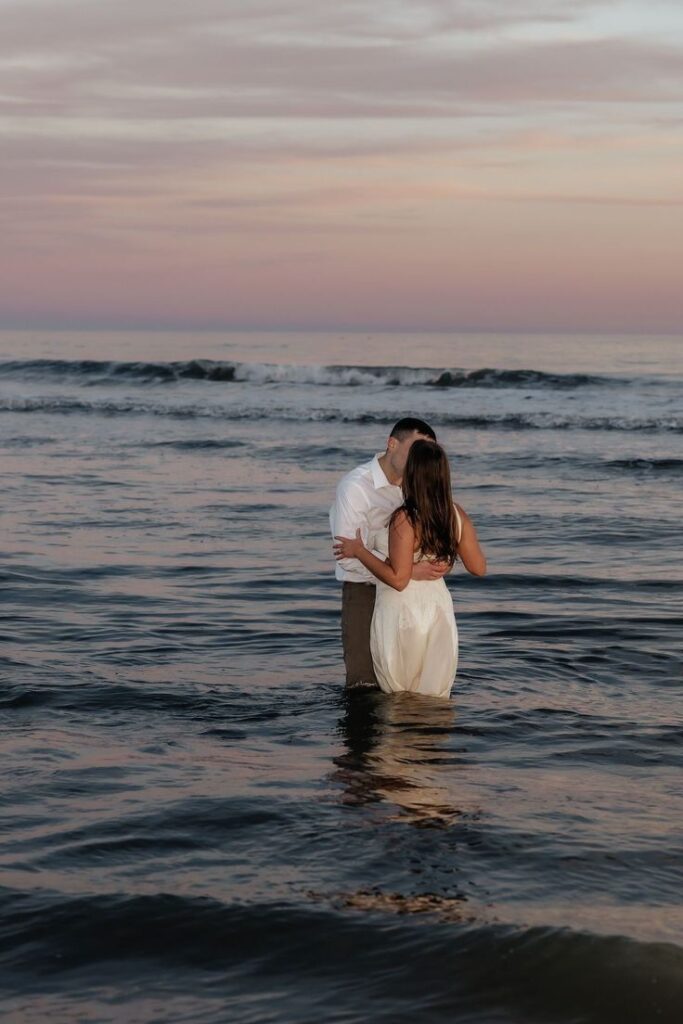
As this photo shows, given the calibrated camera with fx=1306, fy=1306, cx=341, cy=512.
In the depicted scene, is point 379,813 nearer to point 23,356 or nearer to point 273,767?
point 273,767

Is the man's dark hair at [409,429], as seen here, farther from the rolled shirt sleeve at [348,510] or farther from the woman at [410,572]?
the rolled shirt sleeve at [348,510]

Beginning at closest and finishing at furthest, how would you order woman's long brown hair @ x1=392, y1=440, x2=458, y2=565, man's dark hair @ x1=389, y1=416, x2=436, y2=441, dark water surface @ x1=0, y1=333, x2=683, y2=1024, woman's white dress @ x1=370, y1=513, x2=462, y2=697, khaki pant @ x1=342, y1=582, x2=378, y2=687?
dark water surface @ x1=0, y1=333, x2=683, y2=1024, woman's long brown hair @ x1=392, y1=440, x2=458, y2=565, man's dark hair @ x1=389, y1=416, x2=436, y2=441, woman's white dress @ x1=370, y1=513, x2=462, y2=697, khaki pant @ x1=342, y1=582, x2=378, y2=687

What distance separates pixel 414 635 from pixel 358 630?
0.44 metres

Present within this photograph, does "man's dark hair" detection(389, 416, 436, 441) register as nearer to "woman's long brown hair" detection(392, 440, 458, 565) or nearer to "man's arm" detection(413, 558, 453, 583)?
"woman's long brown hair" detection(392, 440, 458, 565)

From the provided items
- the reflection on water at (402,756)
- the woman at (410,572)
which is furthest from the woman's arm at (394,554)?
the reflection on water at (402,756)

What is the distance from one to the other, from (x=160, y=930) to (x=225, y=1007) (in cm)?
59

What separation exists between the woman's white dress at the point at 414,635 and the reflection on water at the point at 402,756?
172 millimetres

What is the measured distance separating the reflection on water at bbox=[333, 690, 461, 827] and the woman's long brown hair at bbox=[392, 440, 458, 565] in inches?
41.6

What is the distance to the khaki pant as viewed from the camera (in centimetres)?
722

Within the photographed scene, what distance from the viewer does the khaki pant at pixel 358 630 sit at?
7219mm

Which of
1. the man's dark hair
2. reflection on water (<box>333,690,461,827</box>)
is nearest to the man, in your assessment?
the man's dark hair

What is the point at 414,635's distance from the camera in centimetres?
694

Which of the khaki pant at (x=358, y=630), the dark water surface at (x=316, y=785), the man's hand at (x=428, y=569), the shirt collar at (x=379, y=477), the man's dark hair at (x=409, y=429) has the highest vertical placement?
the man's dark hair at (x=409, y=429)

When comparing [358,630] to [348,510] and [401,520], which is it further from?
[401,520]
